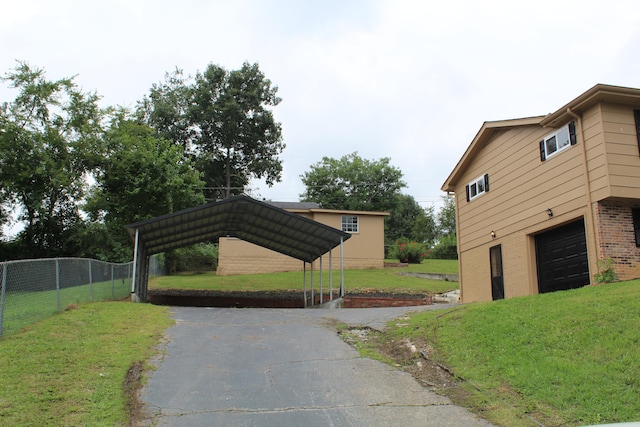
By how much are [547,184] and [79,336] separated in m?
12.0

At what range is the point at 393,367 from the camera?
330 inches

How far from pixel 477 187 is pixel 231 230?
10.4 meters

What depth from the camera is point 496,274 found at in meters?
17.2

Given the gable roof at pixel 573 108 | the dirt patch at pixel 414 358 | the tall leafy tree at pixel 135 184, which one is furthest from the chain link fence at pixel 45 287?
the tall leafy tree at pixel 135 184

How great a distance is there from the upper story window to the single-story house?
18.3m

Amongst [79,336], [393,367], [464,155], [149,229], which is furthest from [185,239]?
[393,367]

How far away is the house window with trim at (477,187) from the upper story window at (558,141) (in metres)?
3.13

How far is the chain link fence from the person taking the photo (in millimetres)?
9344

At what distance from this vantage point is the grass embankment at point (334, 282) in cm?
2430

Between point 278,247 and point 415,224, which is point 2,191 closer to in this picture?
point 278,247

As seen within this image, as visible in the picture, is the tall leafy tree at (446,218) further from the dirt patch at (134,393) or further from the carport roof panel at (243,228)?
the dirt patch at (134,393)

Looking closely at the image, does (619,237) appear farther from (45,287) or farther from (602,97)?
(45,287)

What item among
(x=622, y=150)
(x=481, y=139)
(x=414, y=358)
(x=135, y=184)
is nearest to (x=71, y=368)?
(x=414, y=358)

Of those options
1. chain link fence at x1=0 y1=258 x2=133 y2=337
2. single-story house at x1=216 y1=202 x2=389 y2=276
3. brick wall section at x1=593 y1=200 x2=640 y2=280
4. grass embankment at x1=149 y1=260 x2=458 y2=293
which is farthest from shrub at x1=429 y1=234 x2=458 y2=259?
chain link fence at x1=0 y1=258 x2=133 y2=337
